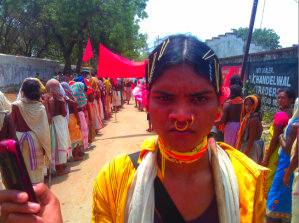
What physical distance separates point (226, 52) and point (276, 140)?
1796 cm

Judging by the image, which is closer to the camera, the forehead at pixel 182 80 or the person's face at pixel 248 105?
the forehead at pixel 182 80

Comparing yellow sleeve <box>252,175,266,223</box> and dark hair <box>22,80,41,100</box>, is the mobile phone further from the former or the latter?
dark hair <box>22,80,41,100</box>

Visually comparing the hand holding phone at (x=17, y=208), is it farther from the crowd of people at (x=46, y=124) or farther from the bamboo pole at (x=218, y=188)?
the crowd of people at (x=46, y=124)

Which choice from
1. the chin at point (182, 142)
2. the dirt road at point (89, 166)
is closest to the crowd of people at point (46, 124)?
the dirt road at point (89, 166)

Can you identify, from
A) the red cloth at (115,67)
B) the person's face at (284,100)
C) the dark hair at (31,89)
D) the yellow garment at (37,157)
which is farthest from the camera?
the red cloth at (115,67)

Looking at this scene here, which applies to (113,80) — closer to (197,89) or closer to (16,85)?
(16,85)

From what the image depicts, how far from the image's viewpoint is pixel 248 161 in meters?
1.22

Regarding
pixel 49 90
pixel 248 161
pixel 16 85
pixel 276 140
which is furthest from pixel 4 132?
pixel 16 85

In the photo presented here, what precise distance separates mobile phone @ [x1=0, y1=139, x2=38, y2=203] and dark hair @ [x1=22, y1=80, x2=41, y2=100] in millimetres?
3115

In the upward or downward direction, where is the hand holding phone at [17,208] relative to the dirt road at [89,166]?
upward

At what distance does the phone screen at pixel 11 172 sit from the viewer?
723mm

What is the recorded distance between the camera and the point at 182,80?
3.39 ft


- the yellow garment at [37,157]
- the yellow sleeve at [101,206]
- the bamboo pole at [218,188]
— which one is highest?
the bamboo pole at [218,188]

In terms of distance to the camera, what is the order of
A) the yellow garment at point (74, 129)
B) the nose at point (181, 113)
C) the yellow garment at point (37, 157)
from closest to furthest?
the nose at point (181, 113), the yellow garment at point (37, 157), the yellow garment at point (74, 129)
